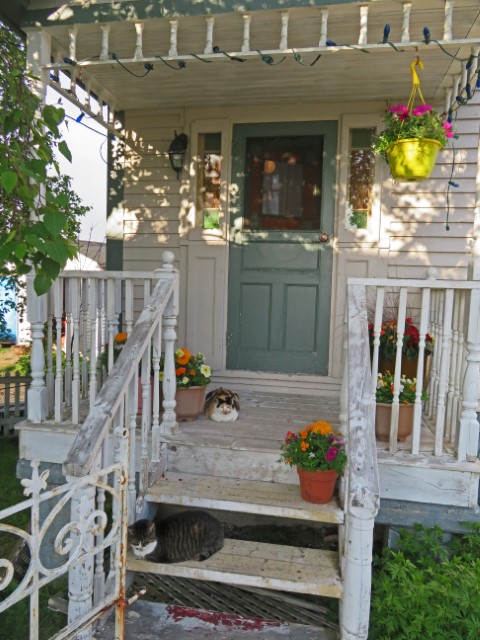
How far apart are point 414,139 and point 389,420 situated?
1591 mm

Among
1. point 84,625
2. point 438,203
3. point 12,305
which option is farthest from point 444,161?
point 12,305

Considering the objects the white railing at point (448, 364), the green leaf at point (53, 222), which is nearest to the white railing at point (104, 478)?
the green leaf at point (53, 222)

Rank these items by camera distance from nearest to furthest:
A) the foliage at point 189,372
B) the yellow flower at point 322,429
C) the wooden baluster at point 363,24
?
the yellow flower at point 322,429
the wooden baluster at point 363,24
the foliage at point 189,372

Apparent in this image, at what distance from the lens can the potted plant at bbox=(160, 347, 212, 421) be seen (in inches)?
126

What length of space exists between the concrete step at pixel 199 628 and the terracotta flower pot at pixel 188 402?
46.7 inches

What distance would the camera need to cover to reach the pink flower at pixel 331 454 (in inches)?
92.6

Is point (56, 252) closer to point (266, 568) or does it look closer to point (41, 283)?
point (41, 283)

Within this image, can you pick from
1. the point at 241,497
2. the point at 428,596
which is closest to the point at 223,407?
the point at 241,497

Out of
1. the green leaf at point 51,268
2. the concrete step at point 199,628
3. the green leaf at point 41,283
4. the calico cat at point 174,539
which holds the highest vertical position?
the green leaf at point 51,268

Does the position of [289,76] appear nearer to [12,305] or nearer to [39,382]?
[39,382]

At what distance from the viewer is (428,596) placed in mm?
2133

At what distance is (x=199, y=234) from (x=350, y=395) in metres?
2.39

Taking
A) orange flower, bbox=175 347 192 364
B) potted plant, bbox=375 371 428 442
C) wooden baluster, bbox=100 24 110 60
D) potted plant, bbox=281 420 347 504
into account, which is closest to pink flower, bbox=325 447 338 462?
potted plant, bbox=281 420 347 504

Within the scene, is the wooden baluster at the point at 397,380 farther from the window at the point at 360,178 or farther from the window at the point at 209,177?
the window at the point at 209,177
